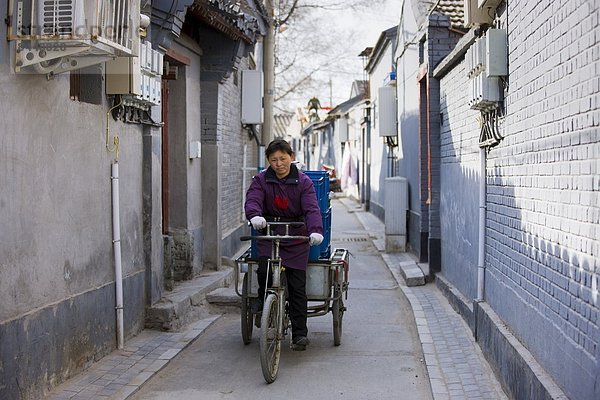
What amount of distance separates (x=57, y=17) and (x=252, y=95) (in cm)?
943

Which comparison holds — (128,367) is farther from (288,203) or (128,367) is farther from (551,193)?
(551,193)

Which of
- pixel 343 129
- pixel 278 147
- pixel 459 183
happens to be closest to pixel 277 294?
pixel 278 147

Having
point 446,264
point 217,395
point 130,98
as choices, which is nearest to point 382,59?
point 446,264

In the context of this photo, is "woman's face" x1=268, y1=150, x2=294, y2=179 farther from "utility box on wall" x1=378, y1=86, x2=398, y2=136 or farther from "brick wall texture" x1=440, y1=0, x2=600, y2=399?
"utility box on wall" x1=378, y1=86, x2=398, y2=136

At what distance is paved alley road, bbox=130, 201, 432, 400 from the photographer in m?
6.76

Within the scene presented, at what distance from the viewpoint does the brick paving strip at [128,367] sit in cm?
640

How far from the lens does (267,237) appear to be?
6988 millimetres

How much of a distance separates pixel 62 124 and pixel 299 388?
9.36 ft

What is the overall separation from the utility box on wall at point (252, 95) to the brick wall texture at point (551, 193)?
294 inches

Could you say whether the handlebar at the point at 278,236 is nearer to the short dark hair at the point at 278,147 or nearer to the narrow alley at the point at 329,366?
the short dark hair at the point at 278,147

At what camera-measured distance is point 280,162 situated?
7.52 m

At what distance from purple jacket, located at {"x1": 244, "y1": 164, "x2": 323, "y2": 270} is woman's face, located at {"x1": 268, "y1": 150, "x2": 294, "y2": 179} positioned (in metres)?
0.05

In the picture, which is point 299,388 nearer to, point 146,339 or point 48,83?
point 146,339

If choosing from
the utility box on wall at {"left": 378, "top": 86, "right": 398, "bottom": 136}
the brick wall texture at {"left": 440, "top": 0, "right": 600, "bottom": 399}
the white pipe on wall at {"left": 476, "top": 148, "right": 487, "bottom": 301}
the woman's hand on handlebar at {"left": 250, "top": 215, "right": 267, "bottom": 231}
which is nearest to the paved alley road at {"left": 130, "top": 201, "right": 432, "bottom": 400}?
the white pipe on wall at {"left": 476, "top": 148, "right": 487, "bottom": 301}
